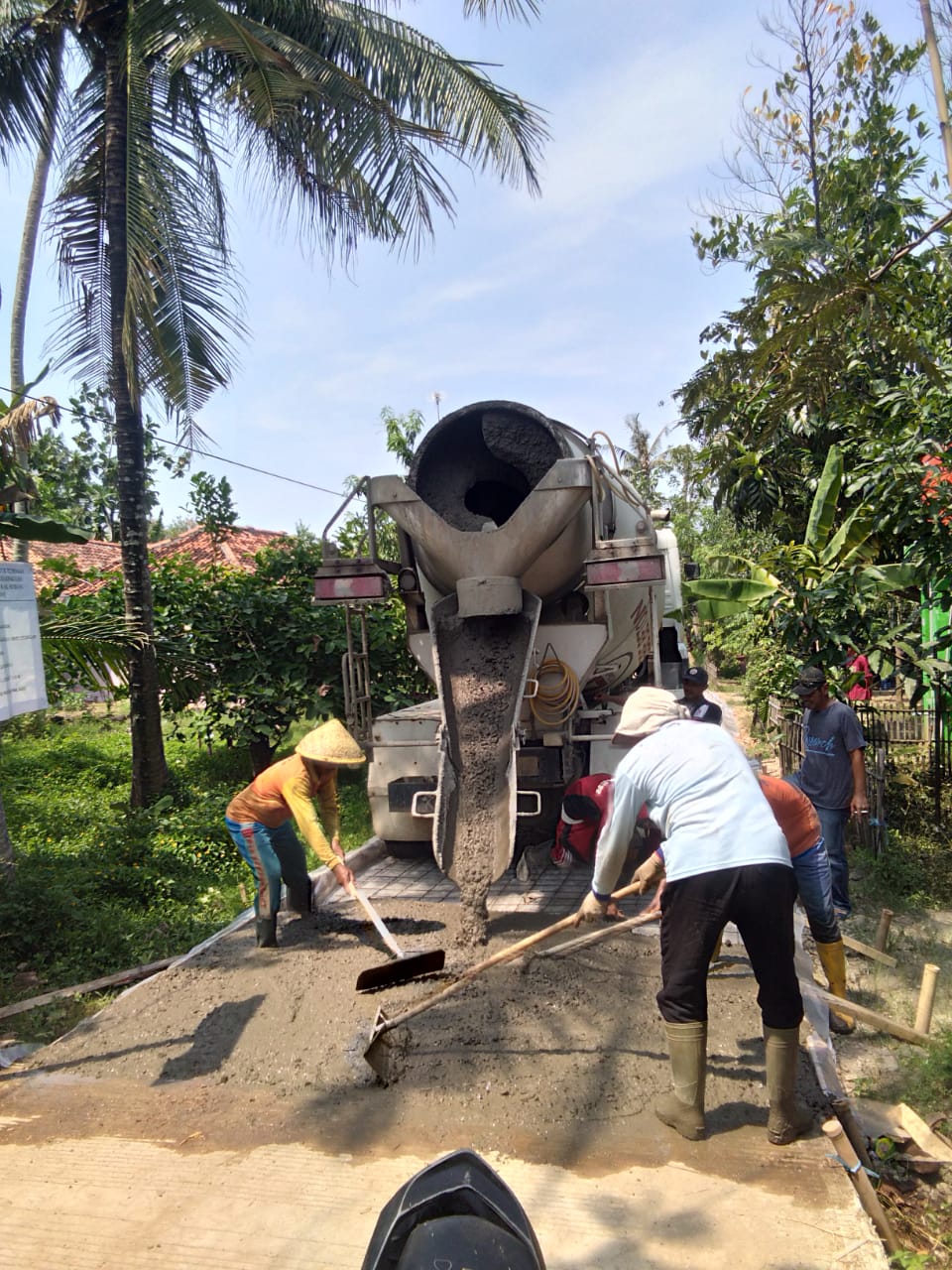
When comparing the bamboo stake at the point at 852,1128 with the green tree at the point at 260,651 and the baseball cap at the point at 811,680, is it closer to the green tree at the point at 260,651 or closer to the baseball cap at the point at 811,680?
the baseball cap at the point at 811,680

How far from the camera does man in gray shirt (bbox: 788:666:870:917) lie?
5371 mm

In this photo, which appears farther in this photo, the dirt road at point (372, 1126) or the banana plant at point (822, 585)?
the banana plant at point (822, 585)

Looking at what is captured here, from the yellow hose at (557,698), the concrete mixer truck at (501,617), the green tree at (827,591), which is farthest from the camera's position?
the green tree at (827,591)

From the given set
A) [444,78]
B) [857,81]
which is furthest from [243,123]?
[857,81]

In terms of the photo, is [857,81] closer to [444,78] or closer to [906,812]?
[444,78]

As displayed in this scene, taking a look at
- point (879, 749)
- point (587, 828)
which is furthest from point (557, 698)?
point (879, 749)

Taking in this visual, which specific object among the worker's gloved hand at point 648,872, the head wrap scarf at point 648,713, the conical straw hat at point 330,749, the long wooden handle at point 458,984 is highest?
the head wrap scarf at point 648,713

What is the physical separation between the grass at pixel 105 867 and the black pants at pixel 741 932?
3.24 m

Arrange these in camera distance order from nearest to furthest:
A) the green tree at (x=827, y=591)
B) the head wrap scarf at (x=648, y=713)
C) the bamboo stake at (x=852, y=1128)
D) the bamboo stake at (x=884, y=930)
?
1. the bamboo stake at (x=852, y=1128)
2. the head wrap scarf at (x=648, y=713)
3. the bamboo stake at (x=884, y=930)
4. the green tree at (x=827, y=591)

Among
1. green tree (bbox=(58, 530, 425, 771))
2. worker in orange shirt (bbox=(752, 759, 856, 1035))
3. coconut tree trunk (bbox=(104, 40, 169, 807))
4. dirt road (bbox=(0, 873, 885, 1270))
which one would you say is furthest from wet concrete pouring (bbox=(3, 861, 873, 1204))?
green tree (bbox=(58, 530, 425, 771))

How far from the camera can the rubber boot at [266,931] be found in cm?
506

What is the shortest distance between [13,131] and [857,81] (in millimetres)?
11703

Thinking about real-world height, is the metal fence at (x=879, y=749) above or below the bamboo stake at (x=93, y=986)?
above

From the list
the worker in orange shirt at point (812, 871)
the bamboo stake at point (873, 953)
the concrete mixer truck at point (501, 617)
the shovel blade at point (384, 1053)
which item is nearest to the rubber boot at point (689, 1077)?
the worker in orange shirt at point (812, 871)
